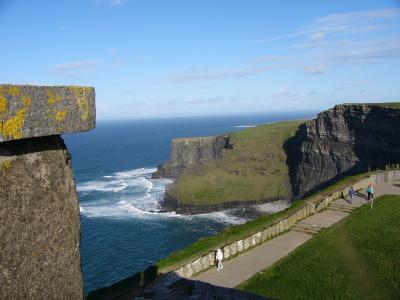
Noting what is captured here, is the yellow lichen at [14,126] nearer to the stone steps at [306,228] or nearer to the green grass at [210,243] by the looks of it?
the green grass at [210,243]

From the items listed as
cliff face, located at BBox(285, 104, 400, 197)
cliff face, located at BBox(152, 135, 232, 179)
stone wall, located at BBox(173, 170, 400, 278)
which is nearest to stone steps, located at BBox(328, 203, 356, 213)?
stone wall, located at BBox(173, 170, 400, 278)

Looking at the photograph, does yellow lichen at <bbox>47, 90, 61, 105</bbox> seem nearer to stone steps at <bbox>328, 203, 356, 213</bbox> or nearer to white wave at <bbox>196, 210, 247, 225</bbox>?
stone steps at <bbox>328, 203, 356, 213</bbox>

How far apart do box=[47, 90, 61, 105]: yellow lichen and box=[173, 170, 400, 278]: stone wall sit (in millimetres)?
13995

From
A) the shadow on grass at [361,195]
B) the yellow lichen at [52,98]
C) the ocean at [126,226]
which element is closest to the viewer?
the yellow lichen at [52,98]

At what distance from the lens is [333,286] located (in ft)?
54.9

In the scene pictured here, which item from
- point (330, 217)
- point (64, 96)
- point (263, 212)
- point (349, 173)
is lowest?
point (263, 212)

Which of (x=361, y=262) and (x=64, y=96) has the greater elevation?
(x=64, y=96)

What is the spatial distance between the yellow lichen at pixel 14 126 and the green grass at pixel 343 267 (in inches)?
568

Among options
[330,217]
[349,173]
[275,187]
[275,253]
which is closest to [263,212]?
[275,187]

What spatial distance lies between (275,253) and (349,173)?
222ft

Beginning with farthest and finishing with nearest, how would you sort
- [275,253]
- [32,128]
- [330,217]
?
1. [330,217]
2. [275,253]
3. [32,128]

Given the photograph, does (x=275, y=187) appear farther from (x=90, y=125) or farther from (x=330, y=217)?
(x=90, y=125)

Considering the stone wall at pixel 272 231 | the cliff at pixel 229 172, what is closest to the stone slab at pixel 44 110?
the stone wall at pixel 272 231

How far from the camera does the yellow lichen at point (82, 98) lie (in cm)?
333
